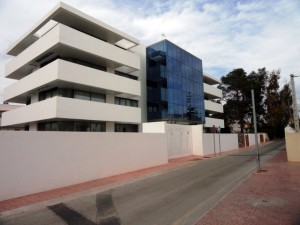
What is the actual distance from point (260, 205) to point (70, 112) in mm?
17342

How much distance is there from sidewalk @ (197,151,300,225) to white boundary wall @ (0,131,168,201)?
7.32m

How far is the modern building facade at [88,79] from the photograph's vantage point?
2269 centimetres

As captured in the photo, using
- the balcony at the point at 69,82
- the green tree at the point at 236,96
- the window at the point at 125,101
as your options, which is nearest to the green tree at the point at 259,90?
the green tree at the point at 236,96

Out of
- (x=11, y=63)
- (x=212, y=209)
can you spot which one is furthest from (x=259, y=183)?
(x=11, y=63)

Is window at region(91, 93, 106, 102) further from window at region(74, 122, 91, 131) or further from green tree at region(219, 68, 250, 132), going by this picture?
green tree at region(219, 68, 250, 132)

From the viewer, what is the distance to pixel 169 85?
33188 millimetres

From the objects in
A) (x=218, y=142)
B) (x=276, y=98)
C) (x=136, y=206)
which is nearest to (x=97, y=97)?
(x=218, y=142)

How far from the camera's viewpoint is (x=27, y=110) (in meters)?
24.9

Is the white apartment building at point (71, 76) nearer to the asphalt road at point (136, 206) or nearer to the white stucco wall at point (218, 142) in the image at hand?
the white stucco wall at point (218, 142)

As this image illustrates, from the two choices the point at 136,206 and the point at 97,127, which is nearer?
the point at 136,206

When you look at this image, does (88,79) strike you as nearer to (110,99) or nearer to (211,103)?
(110,99)

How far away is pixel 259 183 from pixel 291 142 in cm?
955

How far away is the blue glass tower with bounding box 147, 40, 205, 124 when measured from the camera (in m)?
32.8

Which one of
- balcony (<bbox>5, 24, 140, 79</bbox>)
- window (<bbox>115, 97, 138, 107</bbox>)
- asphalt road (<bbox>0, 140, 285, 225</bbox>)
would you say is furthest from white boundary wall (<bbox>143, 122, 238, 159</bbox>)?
asphalt road (<bbox>0, 140, 285, 225</bbox>)
